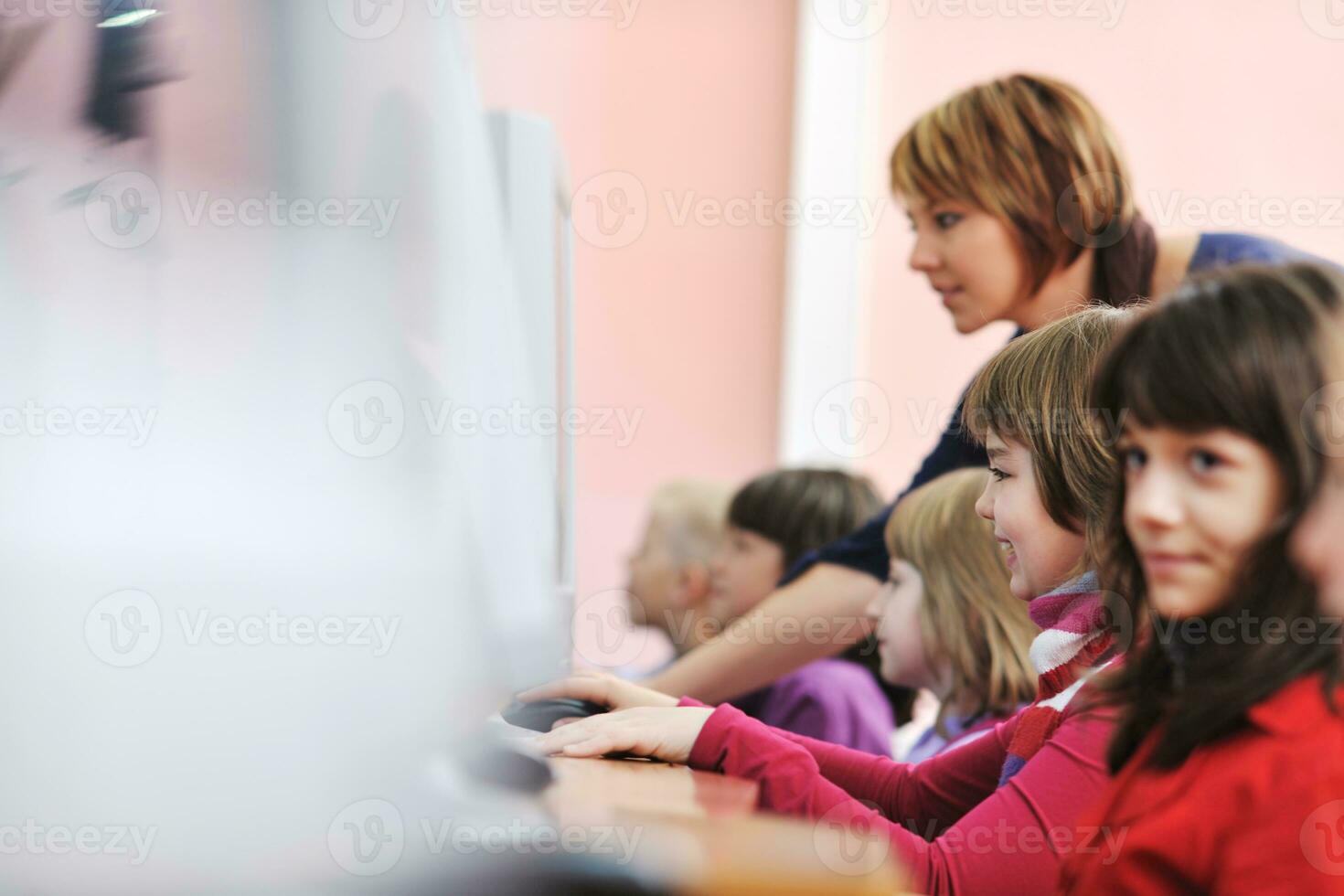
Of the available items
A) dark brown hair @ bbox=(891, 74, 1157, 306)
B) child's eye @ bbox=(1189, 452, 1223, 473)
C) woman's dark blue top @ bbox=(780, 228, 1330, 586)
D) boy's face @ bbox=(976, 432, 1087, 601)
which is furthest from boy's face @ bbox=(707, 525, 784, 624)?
child's eye @ bbox=(1189, 452, 1223, 473)

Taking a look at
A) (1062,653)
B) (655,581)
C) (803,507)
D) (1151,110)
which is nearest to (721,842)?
(1062,653)

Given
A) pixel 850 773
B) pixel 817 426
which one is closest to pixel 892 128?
pixel 817 426

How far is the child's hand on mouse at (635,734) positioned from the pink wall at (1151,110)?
1.99m

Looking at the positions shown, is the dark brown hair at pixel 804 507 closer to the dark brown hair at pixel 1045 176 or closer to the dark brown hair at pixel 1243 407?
the dark brown hair at pixel 1045 176

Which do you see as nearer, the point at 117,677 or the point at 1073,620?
the point at 117,677

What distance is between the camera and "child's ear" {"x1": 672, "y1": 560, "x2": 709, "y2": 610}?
2.15 m

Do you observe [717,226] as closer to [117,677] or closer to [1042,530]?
[1042,530]

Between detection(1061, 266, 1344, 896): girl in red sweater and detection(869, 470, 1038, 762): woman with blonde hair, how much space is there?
73 centimetres

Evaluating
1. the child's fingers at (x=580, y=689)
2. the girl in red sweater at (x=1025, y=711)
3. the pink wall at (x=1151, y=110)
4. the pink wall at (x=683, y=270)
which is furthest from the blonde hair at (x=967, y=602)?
the pink wall at (x=683, y=270)

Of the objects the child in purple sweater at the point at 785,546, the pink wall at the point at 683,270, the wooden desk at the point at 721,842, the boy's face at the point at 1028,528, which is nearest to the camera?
the wooden desk at the point at 721,842

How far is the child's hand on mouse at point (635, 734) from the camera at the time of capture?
0.85 meters

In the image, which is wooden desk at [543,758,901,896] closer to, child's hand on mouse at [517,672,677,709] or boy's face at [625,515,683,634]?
child's hand on mouse at [517,672,677,709]

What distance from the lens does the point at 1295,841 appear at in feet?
1.79

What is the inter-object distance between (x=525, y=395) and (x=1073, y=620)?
0.63 m
